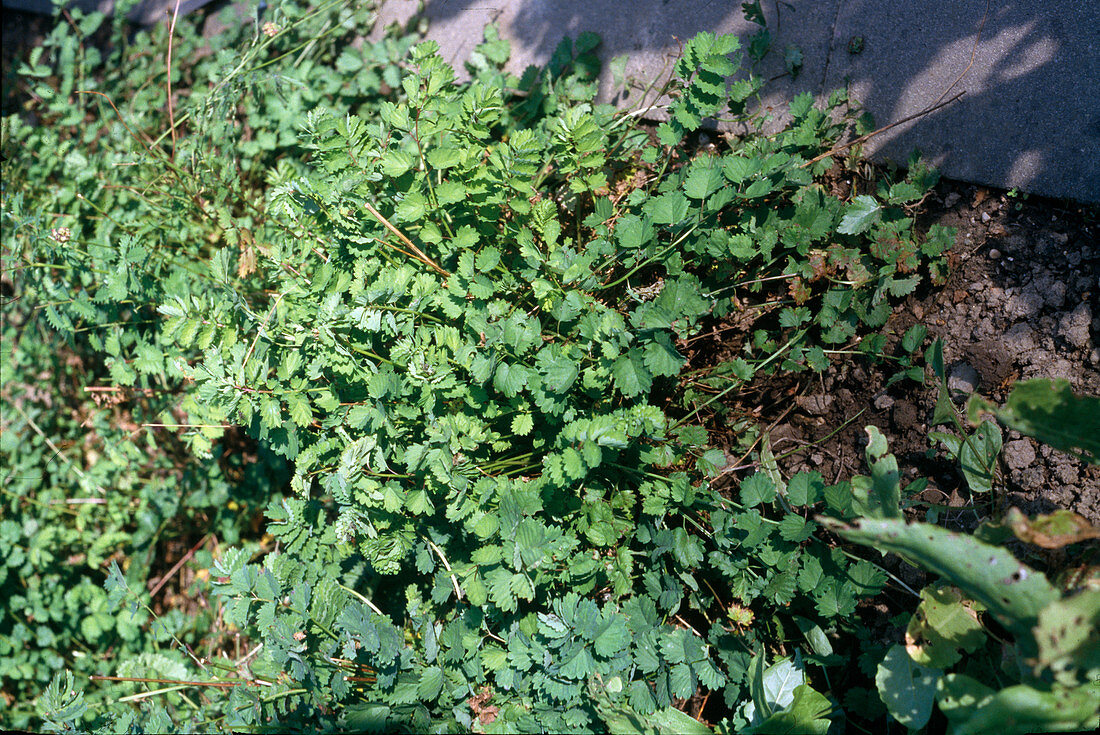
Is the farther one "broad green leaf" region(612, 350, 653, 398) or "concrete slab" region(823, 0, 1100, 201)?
"concrete slab" region(823, 0, 1100, 201)

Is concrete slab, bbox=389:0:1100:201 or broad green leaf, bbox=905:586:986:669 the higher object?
concrete slab, bbox=389:0:1100:201

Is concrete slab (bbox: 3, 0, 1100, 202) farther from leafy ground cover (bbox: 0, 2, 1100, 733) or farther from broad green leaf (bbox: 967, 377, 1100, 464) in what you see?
broad green leaf (bbox: 967, 377, 1100, 464)

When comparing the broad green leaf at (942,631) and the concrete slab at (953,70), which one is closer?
the broad green leaf at (942,631)

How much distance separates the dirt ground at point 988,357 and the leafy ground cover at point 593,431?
0.02 meters

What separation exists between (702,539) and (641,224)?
99 cm

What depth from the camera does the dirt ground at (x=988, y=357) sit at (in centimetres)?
193

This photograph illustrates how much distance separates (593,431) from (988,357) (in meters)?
1.24

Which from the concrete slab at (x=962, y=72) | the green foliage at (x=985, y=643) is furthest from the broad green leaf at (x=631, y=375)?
the concrete slab at (x=962, y=72)

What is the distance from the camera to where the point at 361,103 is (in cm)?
333

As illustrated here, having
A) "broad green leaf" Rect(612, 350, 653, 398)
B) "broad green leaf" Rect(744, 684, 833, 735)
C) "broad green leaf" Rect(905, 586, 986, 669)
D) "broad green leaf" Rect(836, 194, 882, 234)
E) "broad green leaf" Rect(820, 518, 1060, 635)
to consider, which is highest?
"broad green leaf" Rect(612, 350, 653, 398)

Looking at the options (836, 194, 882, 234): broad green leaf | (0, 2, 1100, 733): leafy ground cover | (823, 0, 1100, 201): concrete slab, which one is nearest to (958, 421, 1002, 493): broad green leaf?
(0, 2, 1100, 733): leafy ground cover

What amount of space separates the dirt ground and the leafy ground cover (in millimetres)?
16

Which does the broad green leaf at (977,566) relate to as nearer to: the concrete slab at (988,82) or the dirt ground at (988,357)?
the dirt ground at (988,357)

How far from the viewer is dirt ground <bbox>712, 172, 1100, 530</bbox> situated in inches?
75.9
